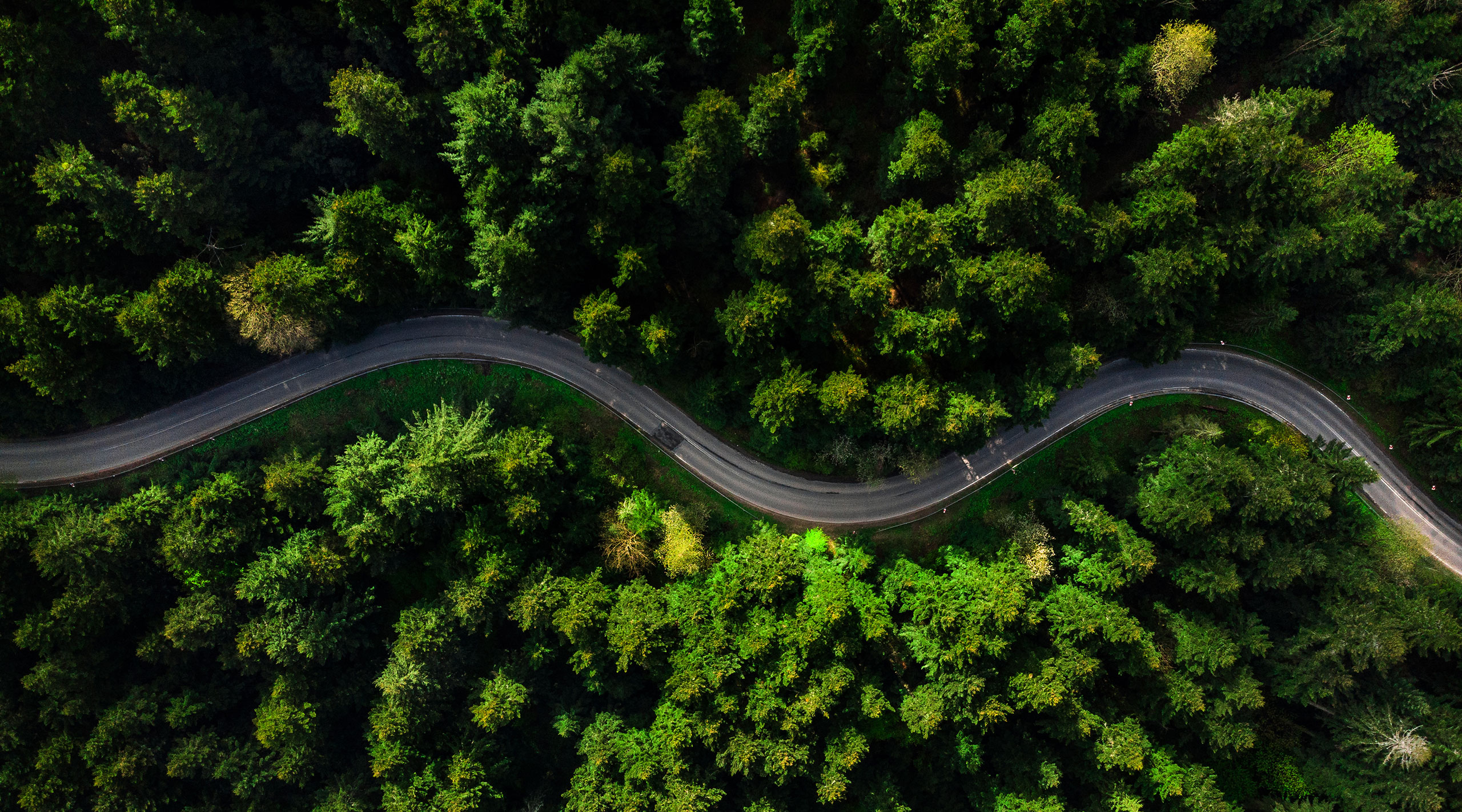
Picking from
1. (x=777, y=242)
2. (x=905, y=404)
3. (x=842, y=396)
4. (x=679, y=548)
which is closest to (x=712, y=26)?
(x=777, y=242)

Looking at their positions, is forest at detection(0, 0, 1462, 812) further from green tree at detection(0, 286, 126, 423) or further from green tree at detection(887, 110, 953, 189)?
green tree at detection(887, 110, 953, 189)

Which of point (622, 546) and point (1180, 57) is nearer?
point (1180, 57)

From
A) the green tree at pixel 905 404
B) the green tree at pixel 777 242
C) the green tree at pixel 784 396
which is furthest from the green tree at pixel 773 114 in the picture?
the green tree at pixel 905 404

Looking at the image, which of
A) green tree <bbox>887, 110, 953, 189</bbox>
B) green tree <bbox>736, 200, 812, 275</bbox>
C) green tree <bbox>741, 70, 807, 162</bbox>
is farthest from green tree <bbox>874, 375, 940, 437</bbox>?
green tree <bbox>741, 70, 807, 162</bbox>

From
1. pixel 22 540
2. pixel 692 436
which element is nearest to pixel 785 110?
pixel 692 436

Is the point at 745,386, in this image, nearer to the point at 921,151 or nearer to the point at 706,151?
the point at 706,151

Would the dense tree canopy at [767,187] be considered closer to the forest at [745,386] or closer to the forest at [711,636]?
the forest at [745,386]
